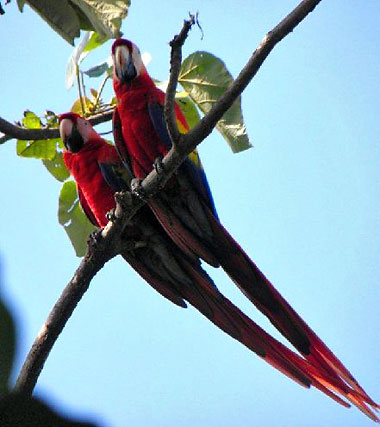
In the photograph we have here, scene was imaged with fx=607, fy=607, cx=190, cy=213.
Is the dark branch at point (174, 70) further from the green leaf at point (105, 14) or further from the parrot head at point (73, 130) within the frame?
the parrot head at point (73, 130)

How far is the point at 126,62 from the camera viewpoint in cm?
234

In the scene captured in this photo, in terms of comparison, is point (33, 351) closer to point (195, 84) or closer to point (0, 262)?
point (195, 84)

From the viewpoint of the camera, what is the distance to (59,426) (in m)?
0.22

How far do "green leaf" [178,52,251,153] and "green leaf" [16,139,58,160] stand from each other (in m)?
0.62


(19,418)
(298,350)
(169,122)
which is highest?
(169,122)

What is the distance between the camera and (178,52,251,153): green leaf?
1.96 m

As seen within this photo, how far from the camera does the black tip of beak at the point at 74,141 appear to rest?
7.54 ft

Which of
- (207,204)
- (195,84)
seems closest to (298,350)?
(207,204)

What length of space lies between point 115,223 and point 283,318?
1.96 feet

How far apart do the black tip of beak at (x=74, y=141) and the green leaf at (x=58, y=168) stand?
0.11 m

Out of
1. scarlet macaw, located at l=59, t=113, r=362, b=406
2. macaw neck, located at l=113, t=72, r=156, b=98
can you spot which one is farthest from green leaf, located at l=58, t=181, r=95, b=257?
macaw neck, located at l=113, t=72, r=156, b=98

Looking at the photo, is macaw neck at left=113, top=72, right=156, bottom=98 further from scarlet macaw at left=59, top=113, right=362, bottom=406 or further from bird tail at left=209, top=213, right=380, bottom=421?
bird tail at left=209, top=213, right=380, bottom=421

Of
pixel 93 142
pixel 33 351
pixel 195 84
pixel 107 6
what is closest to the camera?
pixel 107 6

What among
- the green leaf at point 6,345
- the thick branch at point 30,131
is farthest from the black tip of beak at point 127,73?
the green leaf at point 6,345
